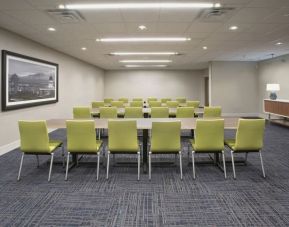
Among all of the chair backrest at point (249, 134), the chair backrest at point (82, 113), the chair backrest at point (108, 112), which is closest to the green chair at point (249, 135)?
the chair backrest at point (249, 134)

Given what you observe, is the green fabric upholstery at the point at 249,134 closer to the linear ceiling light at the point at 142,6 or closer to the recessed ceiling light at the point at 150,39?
the linear ceiling light at the point at 142,6

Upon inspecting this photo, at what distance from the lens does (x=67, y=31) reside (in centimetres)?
518

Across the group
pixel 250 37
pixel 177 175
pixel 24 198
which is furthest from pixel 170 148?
pixel 250 37

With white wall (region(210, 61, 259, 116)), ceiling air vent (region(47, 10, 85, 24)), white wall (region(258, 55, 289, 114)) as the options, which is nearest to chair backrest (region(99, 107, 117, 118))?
ceiling air vent (region(47, 10, 85, 24))

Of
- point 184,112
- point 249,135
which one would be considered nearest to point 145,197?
point 249,135

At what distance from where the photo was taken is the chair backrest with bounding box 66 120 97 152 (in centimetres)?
345

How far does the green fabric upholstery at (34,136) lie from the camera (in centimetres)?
339

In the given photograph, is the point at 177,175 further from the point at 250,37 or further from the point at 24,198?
the point at 250,37

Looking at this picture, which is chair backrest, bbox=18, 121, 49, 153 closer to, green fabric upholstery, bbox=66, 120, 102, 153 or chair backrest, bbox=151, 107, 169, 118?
green fabric upholstery, bbox=66, 120, 102, 153

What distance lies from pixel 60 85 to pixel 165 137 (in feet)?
18.8

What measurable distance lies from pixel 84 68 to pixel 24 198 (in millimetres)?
8720

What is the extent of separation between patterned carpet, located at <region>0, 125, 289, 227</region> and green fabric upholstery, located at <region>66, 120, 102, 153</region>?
447 millimetres

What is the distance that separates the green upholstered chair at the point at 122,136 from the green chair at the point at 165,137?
271 millimetres

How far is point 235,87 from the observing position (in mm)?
11445
